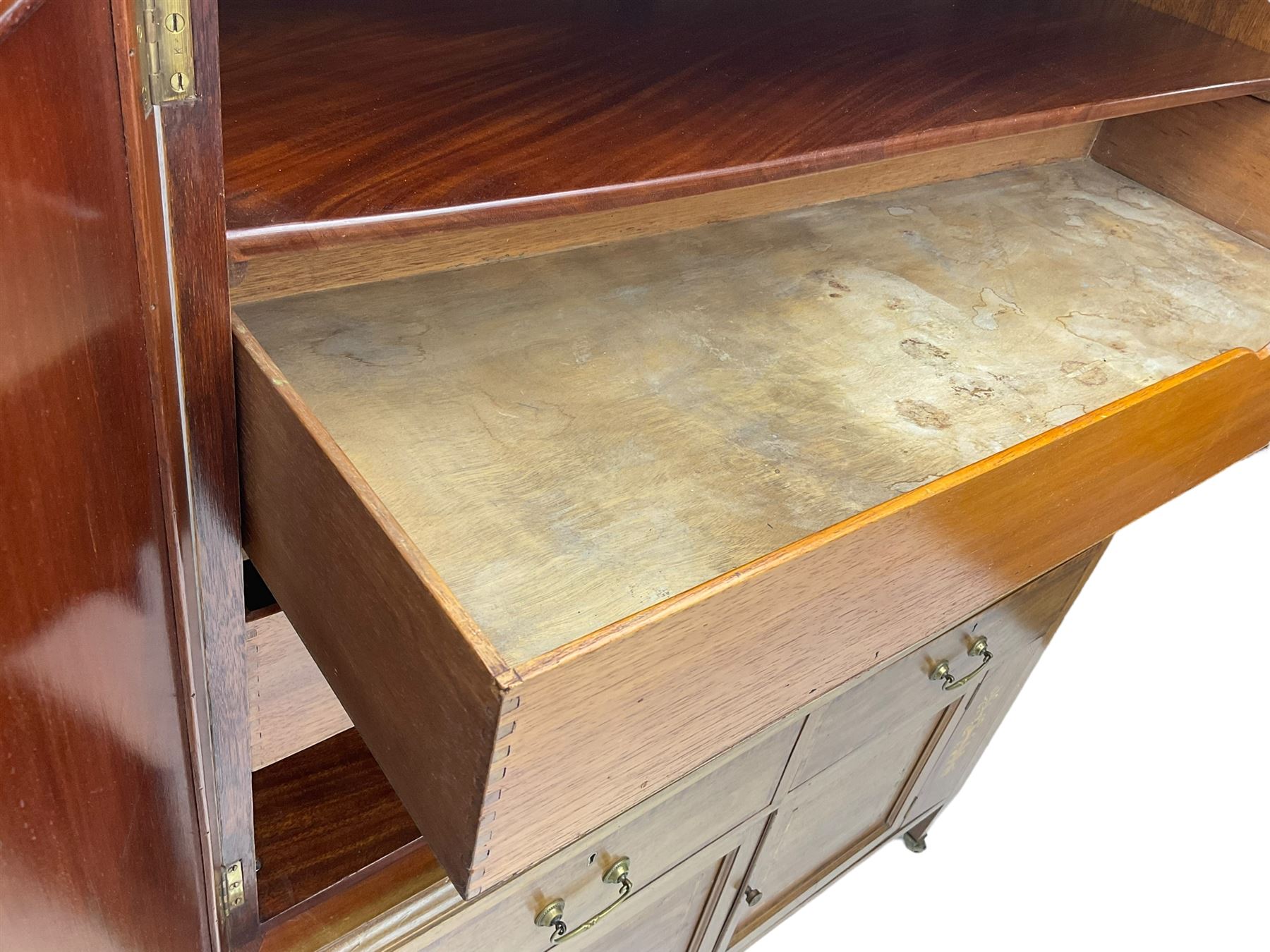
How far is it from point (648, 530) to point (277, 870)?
0.56 m

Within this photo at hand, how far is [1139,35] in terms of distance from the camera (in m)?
1.11

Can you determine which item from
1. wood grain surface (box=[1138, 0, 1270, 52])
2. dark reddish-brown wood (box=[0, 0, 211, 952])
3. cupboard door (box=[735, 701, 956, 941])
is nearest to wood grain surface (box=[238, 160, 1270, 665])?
dark reddish-brown wood (box=[0, 0, 211, 952])

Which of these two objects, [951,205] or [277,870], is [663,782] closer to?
[277,870]

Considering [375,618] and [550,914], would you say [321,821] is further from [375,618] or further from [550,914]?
[375,618]

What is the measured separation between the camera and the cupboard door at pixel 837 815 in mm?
1211

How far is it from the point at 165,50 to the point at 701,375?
0.43 metres

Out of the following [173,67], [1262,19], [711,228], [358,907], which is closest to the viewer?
[173,67]

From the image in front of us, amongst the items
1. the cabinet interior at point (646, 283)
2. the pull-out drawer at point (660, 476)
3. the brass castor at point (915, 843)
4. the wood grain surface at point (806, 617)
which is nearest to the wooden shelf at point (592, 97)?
the cabinet interior at point (646, 283)

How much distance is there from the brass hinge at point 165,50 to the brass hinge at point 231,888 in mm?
617

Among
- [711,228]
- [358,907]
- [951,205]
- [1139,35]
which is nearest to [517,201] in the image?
[711,228]

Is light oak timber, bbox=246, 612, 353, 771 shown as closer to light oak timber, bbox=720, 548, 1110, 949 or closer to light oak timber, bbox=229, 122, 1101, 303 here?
light oak timber, bbox=229, 122, 1101, 303

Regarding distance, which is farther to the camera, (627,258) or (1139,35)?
(1139,35)

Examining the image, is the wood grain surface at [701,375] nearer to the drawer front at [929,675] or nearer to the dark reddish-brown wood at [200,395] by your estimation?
the dark reddish-brown wood at [200,395]

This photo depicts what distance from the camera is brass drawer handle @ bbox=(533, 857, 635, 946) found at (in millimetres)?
937
